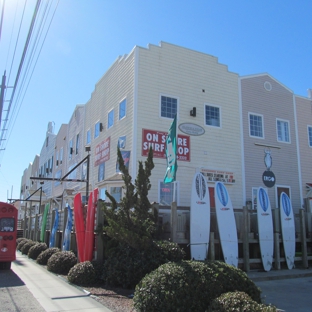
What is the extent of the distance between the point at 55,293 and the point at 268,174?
11.9 meters

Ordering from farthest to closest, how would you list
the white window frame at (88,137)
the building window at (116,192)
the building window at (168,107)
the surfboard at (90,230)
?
the white window frame at (88,137), the building window at (116,192), the building window at (168,107), the surfboard at (90,230)

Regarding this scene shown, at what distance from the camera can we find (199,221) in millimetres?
9906

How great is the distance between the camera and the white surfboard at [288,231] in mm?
11016

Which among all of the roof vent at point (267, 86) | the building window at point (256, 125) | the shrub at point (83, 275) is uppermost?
the roof vent at point (267, 86)

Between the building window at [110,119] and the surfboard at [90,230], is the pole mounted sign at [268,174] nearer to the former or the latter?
the building window at [110,119]

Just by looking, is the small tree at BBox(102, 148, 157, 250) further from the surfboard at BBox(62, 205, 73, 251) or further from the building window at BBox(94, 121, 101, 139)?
the building window at BBox(94, 121, 101, 139)

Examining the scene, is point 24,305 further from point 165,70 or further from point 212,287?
point 165,70

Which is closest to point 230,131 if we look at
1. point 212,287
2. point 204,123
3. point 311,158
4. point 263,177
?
point 204,123

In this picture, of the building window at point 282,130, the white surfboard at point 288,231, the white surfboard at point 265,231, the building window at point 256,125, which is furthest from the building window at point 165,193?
the building window at point 282,130

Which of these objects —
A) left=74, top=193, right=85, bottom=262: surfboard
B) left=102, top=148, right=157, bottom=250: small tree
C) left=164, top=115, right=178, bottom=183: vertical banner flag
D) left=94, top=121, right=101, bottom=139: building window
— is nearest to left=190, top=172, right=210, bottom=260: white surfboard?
left=164, top=115, right=178, bottom=183: vertical banner flag

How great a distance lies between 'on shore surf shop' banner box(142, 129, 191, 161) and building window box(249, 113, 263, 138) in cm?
371

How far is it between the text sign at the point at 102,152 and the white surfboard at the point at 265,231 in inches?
311

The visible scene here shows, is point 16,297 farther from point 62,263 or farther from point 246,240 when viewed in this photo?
point 246,240

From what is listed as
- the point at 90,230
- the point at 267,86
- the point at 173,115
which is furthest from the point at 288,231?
the point at 267,86
